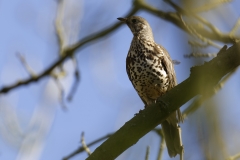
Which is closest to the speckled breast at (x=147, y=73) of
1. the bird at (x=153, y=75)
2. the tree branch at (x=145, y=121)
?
the bird at (x=153, y=75)

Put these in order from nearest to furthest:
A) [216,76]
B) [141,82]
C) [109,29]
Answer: [216,76]
[141,82]
[109,29]

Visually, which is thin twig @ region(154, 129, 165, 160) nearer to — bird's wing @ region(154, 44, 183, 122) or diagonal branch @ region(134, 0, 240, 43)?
bird's wing @ region(154, 44, 183, 122)

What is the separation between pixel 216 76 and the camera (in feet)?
10.9

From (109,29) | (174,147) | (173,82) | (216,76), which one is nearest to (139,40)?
(109,29)

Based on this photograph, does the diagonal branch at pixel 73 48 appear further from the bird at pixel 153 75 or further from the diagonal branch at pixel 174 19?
the bird at pixel 153 75

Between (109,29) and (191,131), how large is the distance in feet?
13.3

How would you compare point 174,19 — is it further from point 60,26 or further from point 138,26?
point 60,26

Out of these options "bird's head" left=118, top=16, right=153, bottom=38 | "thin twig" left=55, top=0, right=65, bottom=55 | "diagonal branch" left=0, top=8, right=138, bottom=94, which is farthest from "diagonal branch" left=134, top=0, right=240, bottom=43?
"thin twig" left=55, top=0, right=65, bottom=55

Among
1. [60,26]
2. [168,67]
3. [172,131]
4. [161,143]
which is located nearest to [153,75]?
[168,67]

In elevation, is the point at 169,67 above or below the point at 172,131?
above

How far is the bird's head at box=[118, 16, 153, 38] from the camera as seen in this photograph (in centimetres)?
609

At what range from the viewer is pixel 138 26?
626 cm

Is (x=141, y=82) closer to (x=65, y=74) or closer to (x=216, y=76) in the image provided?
(x=65, y=74)

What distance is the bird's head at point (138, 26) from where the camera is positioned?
240 inches
